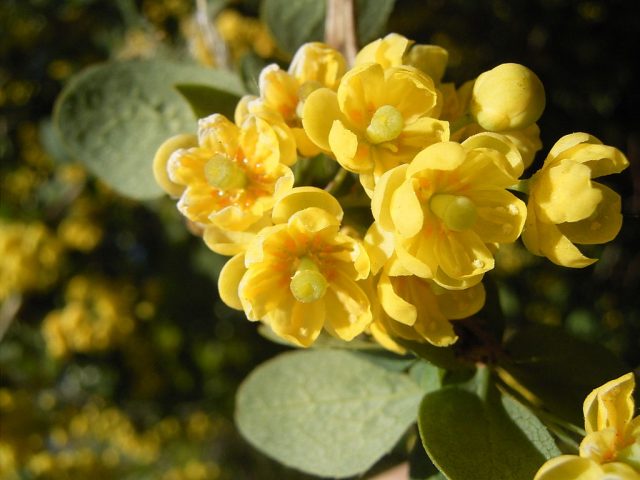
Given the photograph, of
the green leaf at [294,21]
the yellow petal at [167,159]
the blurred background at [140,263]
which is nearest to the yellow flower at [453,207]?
the yellow petal at [167,159]

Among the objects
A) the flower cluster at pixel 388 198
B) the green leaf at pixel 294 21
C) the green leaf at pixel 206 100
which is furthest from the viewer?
the green leaf at pixel 294 21

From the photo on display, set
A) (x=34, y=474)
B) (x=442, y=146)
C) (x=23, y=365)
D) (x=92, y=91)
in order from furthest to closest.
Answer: (x=23, y=365), (x=34, y=474), (x=92, y=91), (x=442, y=146)

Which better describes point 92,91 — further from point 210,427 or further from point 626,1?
point 210,427

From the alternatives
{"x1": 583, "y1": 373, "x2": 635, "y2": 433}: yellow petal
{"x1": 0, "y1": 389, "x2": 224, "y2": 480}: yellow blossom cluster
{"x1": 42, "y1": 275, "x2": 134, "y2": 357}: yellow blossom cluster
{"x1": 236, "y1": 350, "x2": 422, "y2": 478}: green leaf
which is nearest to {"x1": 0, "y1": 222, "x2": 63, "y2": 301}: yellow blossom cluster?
{"x1": 42, "y1": 275, "x2": 134, "y2": 357}: yellow blossom cluster

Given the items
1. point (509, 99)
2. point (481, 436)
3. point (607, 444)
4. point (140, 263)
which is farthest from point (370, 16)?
point (140, 263)

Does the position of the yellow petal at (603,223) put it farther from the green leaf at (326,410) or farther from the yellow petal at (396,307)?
the green leaf at (326,410)

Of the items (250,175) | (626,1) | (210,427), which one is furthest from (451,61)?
(210,427)

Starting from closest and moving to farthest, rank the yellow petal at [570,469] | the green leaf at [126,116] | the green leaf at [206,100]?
the yellow petal at [570,469] → the green leaf at [206,100] → the green leaf at [126,116]
